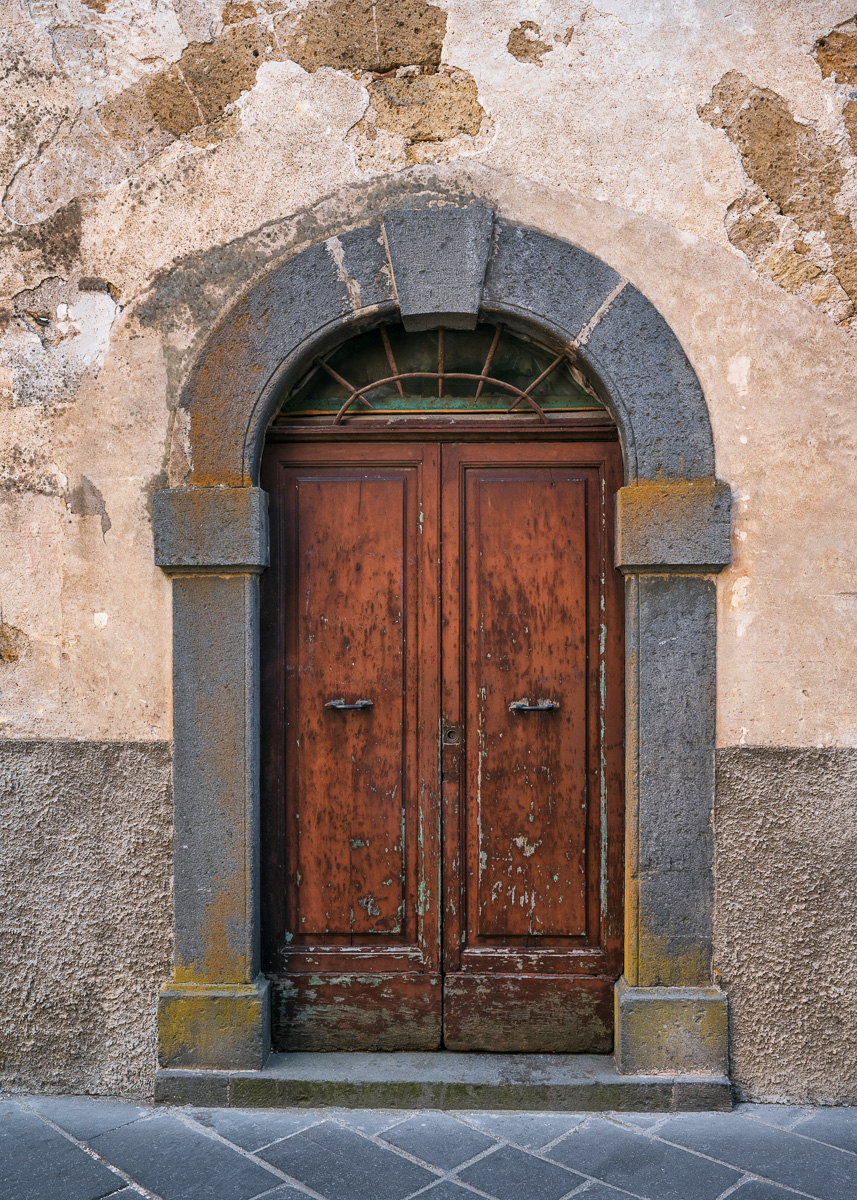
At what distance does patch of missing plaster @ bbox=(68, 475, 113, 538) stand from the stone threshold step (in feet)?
6.63

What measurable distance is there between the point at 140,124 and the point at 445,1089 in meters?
3.70

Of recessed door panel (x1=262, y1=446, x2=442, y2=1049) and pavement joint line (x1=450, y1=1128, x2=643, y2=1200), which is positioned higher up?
recessed door panel (x1=262, y1=446, x2=442, y2=1049)

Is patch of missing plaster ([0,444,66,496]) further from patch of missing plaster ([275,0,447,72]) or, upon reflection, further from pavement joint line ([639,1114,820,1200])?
pavement joint line ([639,1114,820,1200])

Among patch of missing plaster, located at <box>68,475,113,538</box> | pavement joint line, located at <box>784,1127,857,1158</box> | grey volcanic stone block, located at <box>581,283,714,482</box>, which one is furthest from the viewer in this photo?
patch of missing plaster, located at <box>68,475,113,538</box>

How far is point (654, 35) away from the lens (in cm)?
304

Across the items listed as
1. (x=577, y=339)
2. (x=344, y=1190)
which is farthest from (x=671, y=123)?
(x=344, y=1190)

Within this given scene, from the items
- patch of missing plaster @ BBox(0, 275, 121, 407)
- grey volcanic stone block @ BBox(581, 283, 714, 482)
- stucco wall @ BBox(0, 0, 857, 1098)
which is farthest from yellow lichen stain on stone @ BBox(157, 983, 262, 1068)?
grey volcanic stone block @ BBox(581, 283, 714, 482)

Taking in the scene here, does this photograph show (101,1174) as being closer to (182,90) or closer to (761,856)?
(761,856)

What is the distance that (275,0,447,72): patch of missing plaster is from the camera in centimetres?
308

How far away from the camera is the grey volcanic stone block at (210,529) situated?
3.02 m

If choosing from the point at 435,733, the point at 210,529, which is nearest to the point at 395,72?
the point at 210,529

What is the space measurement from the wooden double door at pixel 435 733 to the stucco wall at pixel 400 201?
0.45 metres

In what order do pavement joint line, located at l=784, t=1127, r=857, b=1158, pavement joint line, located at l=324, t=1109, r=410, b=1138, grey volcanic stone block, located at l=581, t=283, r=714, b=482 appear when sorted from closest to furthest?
pavement joint line, located at l=784, t=1127, r=857, b=1158
pavement joint line, located at l=324, t=1109, r=410, b=1138
grey volcanic stone block, located at l=581, t=283, r=714, b=482

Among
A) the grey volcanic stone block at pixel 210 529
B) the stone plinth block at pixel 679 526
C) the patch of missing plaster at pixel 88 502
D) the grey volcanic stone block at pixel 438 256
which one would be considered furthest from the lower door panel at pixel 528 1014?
the grey volcanic stone block at pixel 438 256
